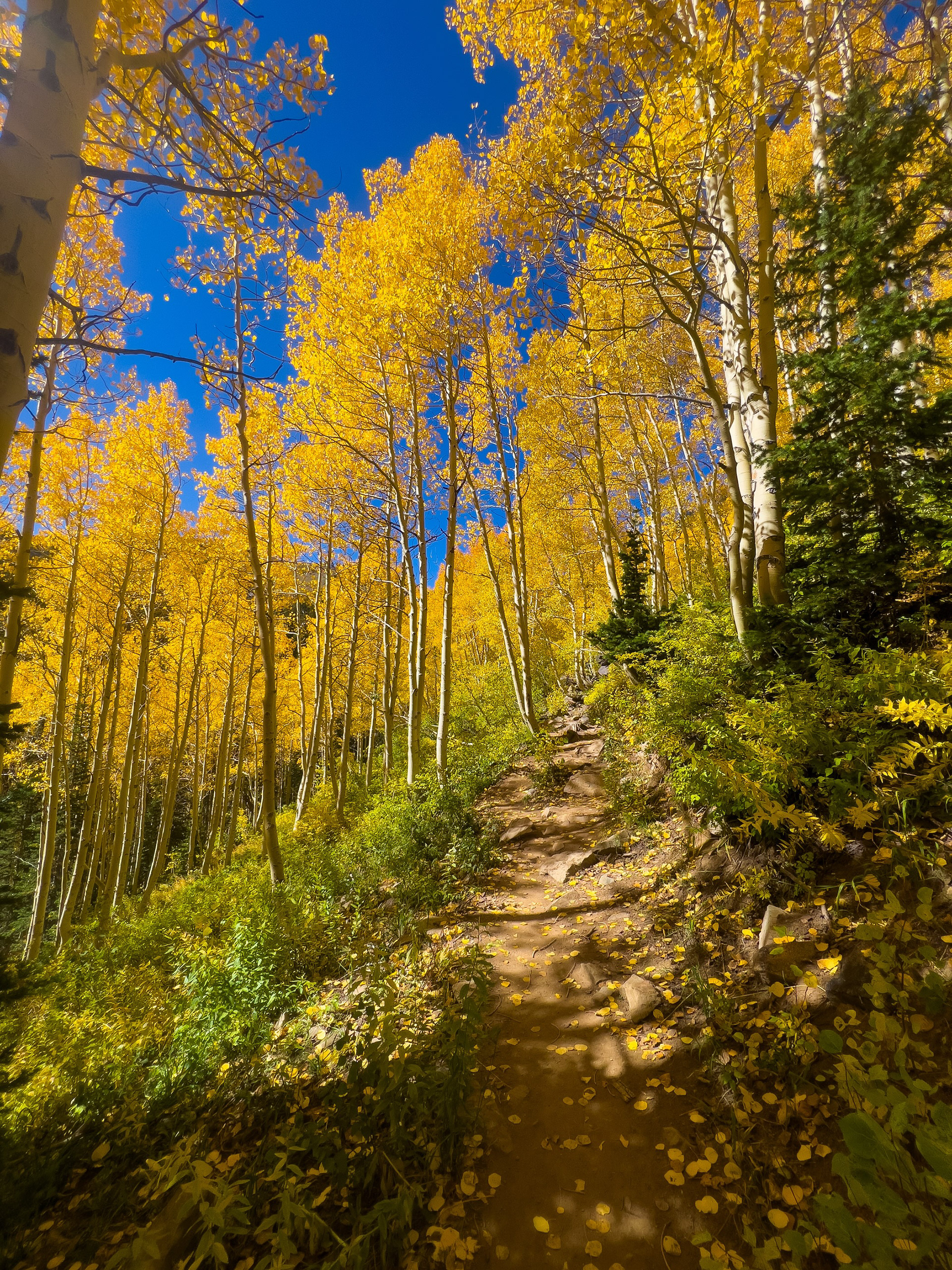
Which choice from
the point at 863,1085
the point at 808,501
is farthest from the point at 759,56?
the point at 863,1085

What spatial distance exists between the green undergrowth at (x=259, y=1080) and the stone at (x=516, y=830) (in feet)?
0.79

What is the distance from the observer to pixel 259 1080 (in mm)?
2891

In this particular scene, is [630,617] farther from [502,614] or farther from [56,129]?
[56,129]

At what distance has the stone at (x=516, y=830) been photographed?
5.92 m

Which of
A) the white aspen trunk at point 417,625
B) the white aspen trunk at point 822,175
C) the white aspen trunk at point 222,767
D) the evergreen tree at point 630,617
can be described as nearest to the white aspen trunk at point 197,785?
the white aspen trunk at point 222,767

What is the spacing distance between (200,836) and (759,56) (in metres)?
24.6

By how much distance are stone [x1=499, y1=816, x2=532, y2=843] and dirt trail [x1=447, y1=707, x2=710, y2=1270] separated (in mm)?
1123

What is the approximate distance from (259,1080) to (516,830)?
366 cm

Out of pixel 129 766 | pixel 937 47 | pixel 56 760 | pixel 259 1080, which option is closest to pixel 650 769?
pixel 259 1080

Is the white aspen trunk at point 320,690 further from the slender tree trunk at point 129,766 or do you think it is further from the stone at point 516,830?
the stone at point 516,830

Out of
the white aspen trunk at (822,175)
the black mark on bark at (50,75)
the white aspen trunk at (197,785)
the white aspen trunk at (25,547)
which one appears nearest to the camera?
the black mark on bark at (50,75)

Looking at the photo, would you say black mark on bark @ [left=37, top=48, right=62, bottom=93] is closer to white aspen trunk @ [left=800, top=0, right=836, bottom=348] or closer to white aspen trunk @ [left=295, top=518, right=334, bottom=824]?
white aspen trunk @ [left=800, top=0, right=836, bottom=348]

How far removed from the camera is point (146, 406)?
29.2 ft

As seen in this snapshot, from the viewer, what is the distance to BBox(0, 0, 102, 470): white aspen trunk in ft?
4.46
